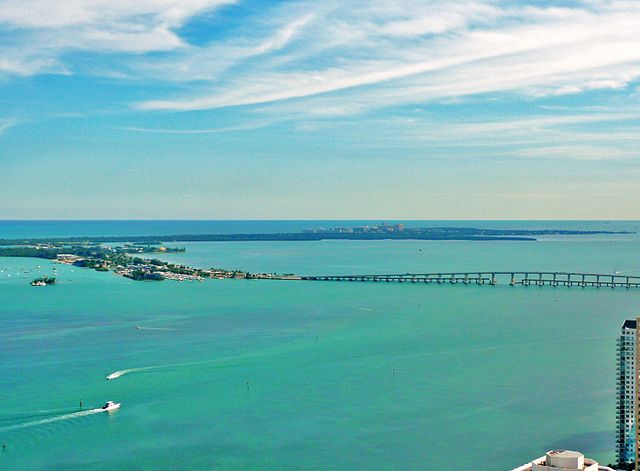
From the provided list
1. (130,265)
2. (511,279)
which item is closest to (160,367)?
(511,279)

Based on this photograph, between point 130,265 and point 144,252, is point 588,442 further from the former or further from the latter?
point 144,252

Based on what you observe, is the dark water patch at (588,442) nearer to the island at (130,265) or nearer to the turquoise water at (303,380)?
the turquoise water at (303,380)

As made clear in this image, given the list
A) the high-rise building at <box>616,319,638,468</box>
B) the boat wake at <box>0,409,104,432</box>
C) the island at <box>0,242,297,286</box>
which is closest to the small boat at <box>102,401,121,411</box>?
the boat wake at <box>0,409,104,432</box>

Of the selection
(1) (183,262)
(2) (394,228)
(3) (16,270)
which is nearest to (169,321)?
(3) (16,270)

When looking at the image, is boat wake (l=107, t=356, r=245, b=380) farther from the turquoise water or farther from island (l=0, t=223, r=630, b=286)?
island (l=0, t=223, r=630, b=286)

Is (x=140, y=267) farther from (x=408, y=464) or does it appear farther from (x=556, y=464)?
(x=556, y=464)

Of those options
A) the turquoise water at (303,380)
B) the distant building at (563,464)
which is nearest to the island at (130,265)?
the turquoise water at (303,380)

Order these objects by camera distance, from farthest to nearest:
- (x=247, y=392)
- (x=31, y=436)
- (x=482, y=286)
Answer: (x=482, y=286) < (x=247, y=392) < (x=31, y=436)
